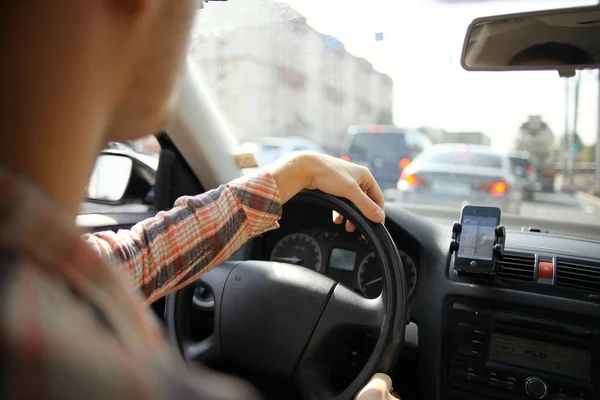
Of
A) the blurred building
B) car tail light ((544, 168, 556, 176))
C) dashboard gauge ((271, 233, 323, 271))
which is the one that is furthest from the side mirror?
car tail light ((544, 168, 556, 176))

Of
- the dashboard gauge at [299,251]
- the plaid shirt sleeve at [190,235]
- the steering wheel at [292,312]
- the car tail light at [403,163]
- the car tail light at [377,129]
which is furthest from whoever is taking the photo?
the car tail light at [377,129]

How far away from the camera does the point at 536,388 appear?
1.82 meters

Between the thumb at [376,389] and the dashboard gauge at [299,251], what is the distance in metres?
0.86

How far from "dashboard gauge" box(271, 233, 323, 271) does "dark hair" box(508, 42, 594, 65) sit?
1.18 m

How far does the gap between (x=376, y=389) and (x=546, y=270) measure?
0.90 meters

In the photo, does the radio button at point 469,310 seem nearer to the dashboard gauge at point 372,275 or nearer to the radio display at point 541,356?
the radio display at point 541,356

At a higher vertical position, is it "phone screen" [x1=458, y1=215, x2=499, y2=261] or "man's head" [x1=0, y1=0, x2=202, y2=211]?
"man's head" [x1=0, y1=0, x2=202, y2=211]

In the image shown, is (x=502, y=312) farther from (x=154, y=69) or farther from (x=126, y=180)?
(x=126, y=180)

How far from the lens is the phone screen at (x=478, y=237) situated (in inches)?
75.7

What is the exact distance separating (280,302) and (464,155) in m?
6.48

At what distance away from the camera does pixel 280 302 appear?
1.80 meters

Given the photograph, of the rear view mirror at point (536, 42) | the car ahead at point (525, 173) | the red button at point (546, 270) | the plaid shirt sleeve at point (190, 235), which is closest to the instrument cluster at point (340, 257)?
the red button at point (546, 270)

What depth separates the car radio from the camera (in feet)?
5.91

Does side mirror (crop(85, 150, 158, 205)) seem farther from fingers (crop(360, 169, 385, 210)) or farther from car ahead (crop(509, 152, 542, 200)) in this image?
car ahead (crop(509, 152, 542, 200))
